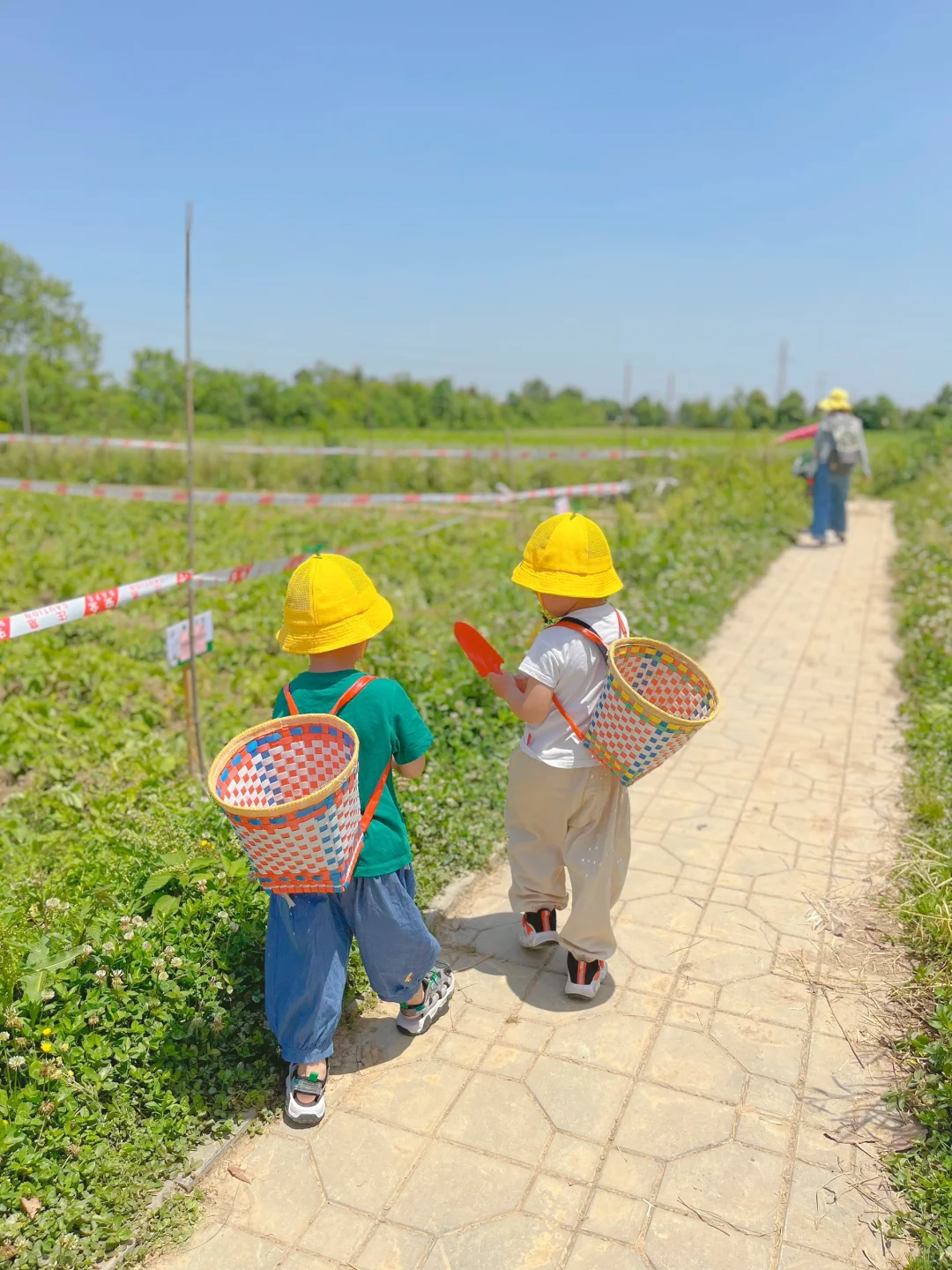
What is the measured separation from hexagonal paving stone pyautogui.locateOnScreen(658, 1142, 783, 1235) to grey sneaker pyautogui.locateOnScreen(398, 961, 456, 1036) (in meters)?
0.94

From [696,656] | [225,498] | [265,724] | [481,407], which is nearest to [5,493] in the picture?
[225,498]

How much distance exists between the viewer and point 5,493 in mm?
15648

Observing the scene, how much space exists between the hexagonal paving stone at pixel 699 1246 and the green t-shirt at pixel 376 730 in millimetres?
1210

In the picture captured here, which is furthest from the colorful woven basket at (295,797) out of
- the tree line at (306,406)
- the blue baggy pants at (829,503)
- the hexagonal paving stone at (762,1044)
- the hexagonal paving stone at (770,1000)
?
the tree line at (306,406)

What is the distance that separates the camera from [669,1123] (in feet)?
9.47

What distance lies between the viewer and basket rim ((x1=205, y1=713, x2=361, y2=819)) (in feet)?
7.78

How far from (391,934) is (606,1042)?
2.91 ft

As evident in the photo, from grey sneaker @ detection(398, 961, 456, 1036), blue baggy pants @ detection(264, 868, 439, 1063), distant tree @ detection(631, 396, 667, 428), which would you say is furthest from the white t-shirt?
distant tree @ detection(631, 396, 667, 428)

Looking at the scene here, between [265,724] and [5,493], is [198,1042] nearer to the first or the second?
[265,724]

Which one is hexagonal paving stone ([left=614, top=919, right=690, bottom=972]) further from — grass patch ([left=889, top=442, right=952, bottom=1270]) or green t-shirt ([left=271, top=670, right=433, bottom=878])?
green t-shirt ([left=271, top=670, right=433, bottom=878])

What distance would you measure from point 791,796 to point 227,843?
3.08 meters

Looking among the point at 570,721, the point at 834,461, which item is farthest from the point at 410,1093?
the point at 834,461

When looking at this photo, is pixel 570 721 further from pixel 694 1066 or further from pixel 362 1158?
pixel 362 1158

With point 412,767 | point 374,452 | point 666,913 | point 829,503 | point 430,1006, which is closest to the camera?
point 412,767
